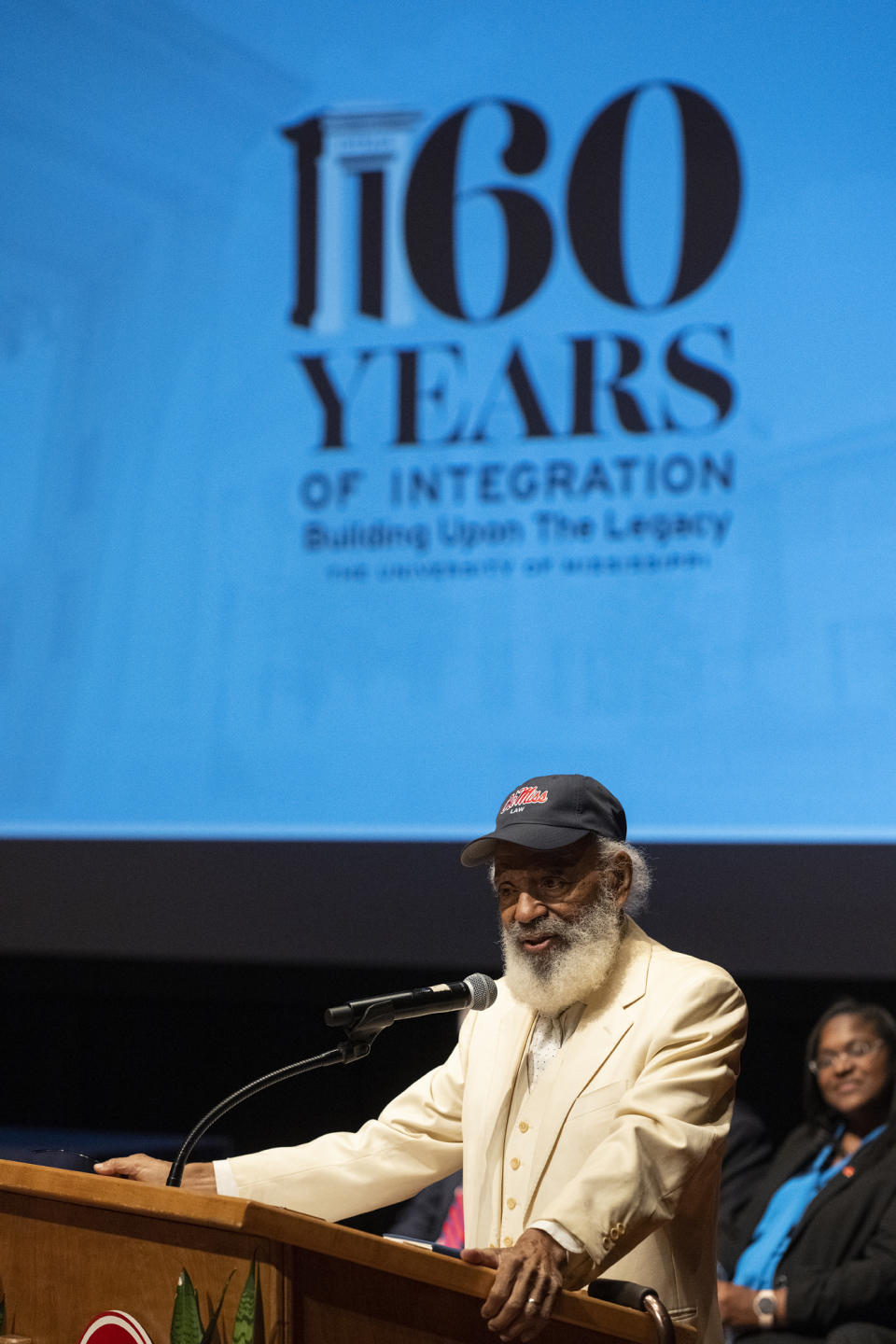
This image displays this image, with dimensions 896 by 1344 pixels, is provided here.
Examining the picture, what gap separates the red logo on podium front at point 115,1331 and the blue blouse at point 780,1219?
250cm

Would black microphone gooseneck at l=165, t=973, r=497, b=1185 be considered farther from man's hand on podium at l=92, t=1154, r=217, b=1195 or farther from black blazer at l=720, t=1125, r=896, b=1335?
black blazer at l=720, t=1125, r=896, b=1335

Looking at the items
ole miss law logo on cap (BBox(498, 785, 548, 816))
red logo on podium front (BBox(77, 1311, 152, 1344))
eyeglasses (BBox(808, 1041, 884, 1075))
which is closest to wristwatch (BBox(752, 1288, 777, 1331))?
eyeglasses (BBox(808, 1041, 884, 1075))

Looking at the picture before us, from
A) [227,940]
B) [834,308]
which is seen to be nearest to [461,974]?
[227,940]

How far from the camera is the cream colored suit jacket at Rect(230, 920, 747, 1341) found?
6.12 feet

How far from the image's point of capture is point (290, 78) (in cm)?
406

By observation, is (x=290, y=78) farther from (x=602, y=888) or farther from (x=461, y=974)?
(x=602, y=888)

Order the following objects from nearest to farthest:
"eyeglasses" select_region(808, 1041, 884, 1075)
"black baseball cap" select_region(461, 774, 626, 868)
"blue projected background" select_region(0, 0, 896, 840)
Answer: "black baseball cap" select_region(461, 774, 626, 868) → "blue projected background" select_region(0, 0, 896, 840) → "eyeglasses" select_region(808, 1041, 884, 1075)

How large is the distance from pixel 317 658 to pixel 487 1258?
2.47 meters

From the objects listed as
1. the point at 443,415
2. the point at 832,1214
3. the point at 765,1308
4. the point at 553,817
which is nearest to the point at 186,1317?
the point at 553,817

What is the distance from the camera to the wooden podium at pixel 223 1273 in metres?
1.42

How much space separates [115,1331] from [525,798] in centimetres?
87

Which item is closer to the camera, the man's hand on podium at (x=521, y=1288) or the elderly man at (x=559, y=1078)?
the man's hand on podium at (x=521, y=1288)

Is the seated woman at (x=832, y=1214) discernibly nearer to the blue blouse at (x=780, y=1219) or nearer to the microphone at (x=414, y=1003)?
the blue blouse at (x=780, y=1219)

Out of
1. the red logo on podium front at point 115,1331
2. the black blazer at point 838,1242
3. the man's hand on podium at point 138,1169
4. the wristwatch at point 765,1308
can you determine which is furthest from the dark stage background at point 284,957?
the red logo on podium front at point 115,1331
